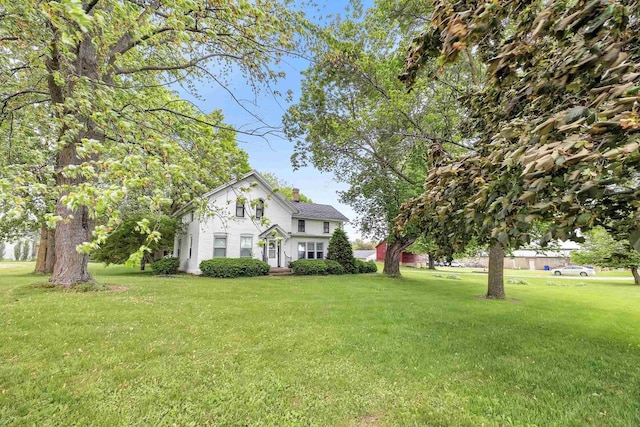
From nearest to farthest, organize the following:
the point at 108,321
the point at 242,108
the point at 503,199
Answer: the point at 503,199, the point at 242,108, the point at 108,321

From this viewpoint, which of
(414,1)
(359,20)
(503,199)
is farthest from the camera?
(359,20)

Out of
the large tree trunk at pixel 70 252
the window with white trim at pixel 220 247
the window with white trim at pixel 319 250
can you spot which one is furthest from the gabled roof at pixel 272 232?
the large tree trunk at pixel 70 252

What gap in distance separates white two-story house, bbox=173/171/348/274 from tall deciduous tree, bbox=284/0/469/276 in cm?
510

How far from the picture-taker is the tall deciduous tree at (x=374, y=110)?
10875 millimetres

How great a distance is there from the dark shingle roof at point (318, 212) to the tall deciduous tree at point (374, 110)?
854 centimetres

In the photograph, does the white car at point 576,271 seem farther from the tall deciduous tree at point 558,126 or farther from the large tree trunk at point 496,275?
the tall deciduous tree at point 558,126

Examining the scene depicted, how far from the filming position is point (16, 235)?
17.4 meters

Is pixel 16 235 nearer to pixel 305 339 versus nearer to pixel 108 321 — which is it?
pixel 108 321

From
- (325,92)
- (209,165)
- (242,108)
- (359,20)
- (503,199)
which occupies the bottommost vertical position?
(503,199)

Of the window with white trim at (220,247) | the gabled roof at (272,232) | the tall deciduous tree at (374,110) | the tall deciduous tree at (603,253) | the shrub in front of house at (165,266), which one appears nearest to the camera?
the gabled roof at (272,232)

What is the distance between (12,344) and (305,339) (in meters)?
4.79

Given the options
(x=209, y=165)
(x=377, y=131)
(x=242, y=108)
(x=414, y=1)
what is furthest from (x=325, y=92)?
(x=209, y=165)

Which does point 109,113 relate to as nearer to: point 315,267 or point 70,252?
point 70,252

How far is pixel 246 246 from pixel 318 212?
26.6 ft
